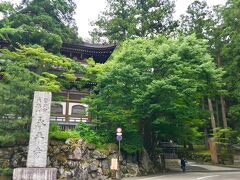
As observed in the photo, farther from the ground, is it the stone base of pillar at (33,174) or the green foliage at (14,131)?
the green foliage at (14,131)

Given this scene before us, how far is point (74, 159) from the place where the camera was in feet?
67.5

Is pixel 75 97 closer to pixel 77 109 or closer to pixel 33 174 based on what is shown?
pixel 77 109

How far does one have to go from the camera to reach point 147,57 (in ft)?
72.4

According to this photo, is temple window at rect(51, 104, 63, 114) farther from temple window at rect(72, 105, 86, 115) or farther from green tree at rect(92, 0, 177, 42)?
green tree at rect(92, 0, 177, 42)

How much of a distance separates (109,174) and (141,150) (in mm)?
3839

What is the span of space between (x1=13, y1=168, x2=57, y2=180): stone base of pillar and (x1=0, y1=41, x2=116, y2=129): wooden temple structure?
10.0 metres

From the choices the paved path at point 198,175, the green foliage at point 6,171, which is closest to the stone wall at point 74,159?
the green foliage at point 6,171

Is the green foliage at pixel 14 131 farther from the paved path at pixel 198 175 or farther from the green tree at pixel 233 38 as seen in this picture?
the green tree at pixel 233 38

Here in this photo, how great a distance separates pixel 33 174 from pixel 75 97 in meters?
14.7

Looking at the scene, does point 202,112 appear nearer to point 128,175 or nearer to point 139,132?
point 139,132

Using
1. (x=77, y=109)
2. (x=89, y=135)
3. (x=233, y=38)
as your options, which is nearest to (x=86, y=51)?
(x=77, y=109)

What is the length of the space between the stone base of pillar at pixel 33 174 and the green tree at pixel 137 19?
29.5 m

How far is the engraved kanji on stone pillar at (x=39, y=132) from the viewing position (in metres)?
17.6

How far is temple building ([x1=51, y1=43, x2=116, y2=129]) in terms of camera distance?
29406 mm
